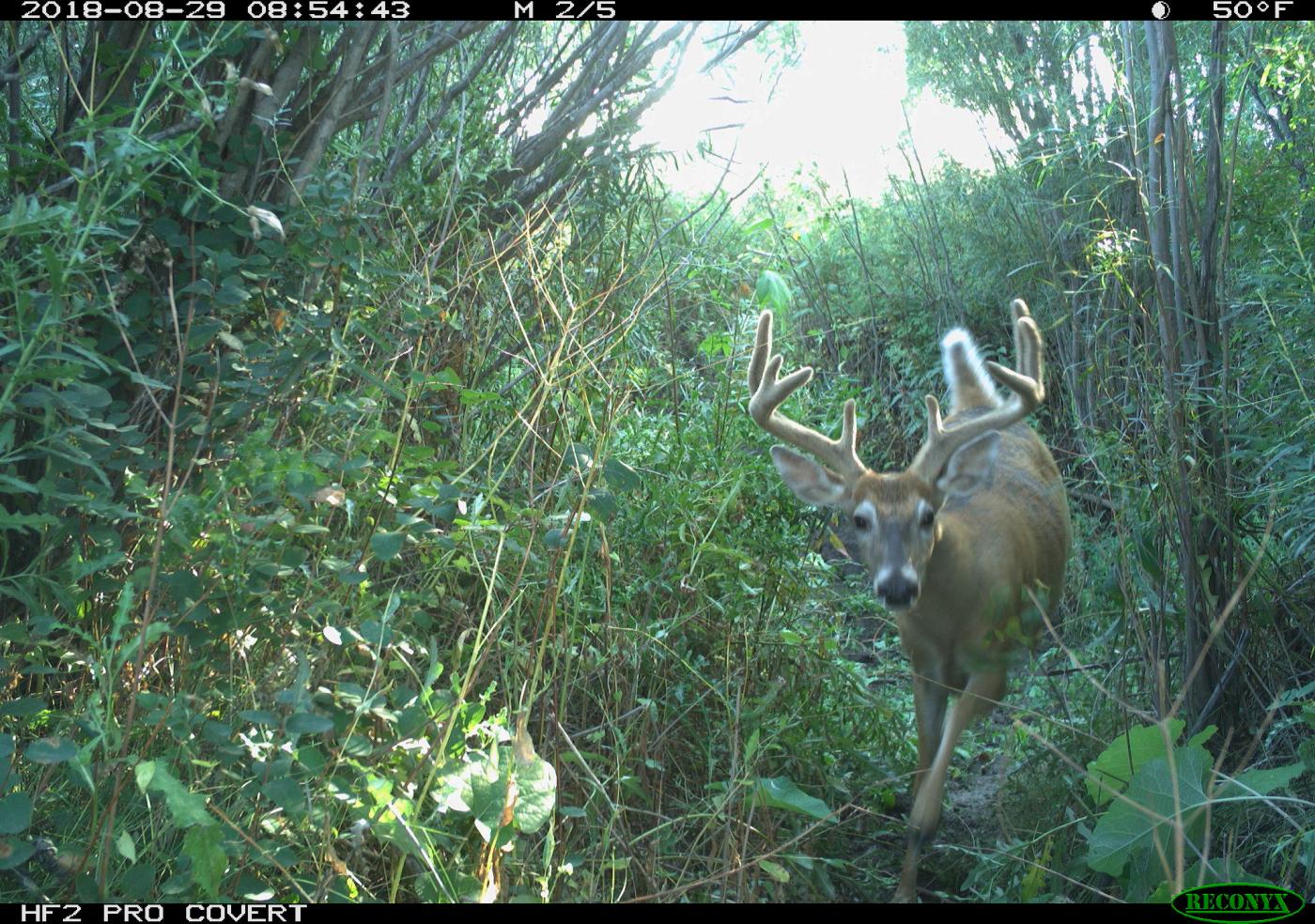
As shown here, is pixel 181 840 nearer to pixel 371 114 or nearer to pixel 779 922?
pixel 779 922

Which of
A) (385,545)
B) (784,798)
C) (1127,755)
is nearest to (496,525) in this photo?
(385,545)

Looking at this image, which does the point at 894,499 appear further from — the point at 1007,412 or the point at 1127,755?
the point at 1127,755

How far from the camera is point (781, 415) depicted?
4.60 meters

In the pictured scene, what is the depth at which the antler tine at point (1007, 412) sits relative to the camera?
443 centimetres

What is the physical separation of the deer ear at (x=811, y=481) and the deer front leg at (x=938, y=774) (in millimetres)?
804

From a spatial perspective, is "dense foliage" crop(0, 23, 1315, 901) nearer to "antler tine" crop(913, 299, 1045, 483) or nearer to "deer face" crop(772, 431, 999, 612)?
"deer face" crop(772, 431, 999, 612)

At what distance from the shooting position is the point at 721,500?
13.4 feet

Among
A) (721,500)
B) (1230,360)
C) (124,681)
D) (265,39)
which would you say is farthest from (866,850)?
(265,39)

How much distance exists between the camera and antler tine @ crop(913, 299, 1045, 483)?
14.5ft

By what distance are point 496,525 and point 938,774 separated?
187 cm

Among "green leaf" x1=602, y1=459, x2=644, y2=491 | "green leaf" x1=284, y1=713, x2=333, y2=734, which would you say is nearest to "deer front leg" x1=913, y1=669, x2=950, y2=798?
"green leaf" x1=602, y1=459, x2=644, y2=491

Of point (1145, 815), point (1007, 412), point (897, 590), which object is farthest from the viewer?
point (1007, 412)

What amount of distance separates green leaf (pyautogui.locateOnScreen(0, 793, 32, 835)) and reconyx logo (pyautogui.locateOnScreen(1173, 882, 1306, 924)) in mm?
2622

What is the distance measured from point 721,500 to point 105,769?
2.28m
